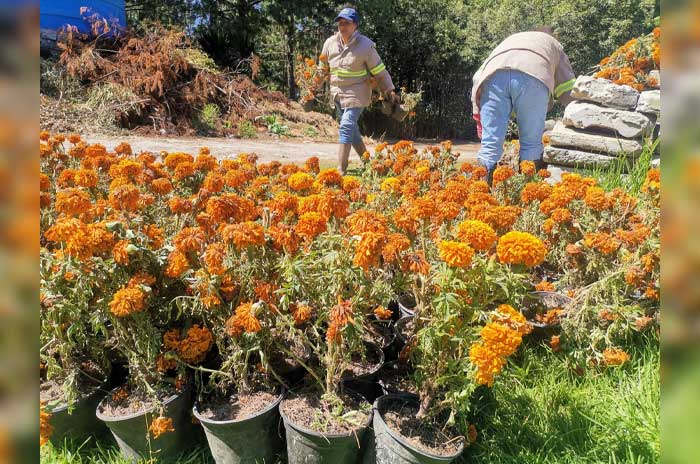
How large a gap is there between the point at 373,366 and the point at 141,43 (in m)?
11.8

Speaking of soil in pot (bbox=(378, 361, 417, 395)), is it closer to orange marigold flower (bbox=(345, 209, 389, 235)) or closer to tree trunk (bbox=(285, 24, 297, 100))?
orange marigold flower (bbox=(345, 209, 389, 235))

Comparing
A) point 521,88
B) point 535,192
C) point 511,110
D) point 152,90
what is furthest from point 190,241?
point 152,90

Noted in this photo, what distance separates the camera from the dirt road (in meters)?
8.48

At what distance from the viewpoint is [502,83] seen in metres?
4.36

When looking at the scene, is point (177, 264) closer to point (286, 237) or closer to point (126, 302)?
point (126, 302)

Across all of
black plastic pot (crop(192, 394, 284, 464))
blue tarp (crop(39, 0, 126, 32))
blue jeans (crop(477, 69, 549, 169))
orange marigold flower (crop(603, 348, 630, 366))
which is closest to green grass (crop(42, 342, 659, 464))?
orange marigold flower (crop(603, 348, 630, 366))

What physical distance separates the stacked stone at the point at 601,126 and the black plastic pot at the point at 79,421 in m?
5.32

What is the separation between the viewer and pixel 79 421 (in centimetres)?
205

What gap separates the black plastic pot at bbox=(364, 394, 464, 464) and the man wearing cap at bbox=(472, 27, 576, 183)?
3295 mm

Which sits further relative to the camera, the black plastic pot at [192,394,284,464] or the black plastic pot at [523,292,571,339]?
the black plastic pot at [523,292,571,339]

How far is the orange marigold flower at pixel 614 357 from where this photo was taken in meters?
2.22

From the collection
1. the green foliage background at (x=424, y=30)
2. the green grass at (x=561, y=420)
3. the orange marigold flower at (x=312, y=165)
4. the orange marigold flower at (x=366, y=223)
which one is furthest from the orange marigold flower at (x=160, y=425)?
the green foliage background at (x=424, y=30)

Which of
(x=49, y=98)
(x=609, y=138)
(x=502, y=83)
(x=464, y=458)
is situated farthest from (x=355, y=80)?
(x=49, y=98)

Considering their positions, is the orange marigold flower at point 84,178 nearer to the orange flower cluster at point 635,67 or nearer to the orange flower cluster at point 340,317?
the orange flower cluster at point 340,317
